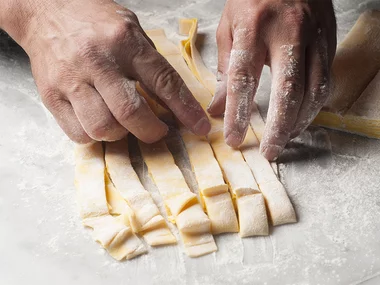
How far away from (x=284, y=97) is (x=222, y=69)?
→ 362mm

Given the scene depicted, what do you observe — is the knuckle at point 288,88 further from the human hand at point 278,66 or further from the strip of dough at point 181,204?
the strip of dough at point 181,204

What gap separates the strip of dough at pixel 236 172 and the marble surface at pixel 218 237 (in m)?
0.05

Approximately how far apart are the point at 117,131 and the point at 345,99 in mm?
917

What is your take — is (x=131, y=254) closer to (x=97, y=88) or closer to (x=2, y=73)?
(x=97, y=88)

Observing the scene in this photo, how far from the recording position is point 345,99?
7.75 ft

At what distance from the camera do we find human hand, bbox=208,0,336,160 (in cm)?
211

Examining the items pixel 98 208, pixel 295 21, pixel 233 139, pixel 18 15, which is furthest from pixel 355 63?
pixel 18 15

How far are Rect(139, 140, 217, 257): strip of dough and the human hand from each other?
257 mm

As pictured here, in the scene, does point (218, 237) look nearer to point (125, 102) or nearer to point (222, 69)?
point (125, 102)

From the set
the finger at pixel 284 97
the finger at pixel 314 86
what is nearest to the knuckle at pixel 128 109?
the finger at pixel 284 97

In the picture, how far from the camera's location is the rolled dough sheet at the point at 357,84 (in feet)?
7.50

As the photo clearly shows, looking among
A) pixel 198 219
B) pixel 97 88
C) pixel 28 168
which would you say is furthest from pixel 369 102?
pixel 28 168

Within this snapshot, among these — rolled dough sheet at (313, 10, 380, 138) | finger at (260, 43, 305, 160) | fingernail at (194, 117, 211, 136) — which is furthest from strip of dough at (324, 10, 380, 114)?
fingernail at (194, 117, 211, 136)

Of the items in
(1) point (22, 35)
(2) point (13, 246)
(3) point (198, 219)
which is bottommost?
(2) point (13, 246)
